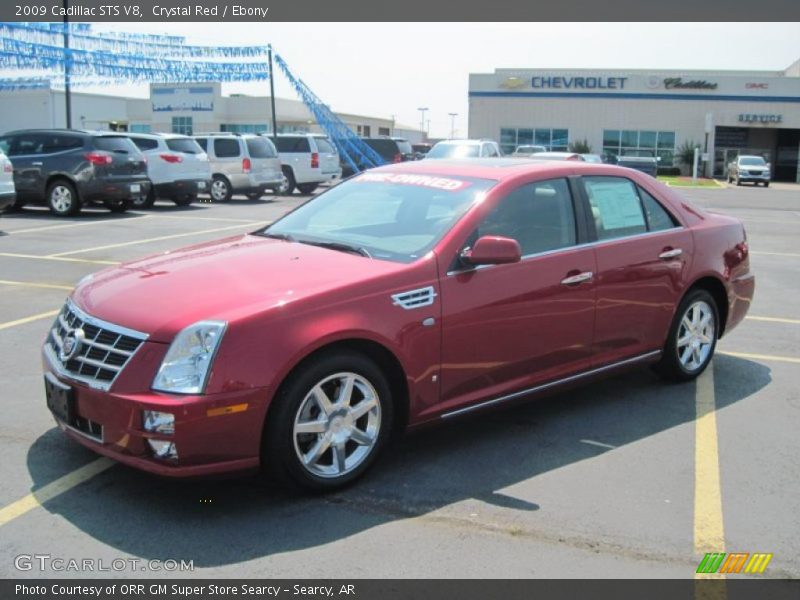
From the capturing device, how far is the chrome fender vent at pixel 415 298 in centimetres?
410

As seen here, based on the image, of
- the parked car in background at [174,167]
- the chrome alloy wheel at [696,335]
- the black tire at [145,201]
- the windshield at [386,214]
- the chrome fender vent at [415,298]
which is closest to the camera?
the chrome fender vent at [415,298]

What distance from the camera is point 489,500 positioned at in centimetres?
396

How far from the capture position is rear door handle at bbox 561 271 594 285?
4.87 meters

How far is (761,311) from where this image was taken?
8570mm

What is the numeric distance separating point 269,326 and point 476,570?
1384 mm

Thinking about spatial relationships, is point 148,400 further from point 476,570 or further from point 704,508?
point 704,508

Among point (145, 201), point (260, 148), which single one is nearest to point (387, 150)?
point (260, 148)

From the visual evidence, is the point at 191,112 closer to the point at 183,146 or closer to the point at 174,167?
the point at 183,146

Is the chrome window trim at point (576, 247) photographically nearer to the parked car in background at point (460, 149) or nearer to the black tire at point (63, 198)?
the black tire at point (63, 198)

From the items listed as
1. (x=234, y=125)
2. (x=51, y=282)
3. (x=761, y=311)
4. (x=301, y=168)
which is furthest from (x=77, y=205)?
(x=234, y=125)

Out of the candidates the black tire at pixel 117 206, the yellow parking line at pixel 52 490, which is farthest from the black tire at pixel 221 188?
the yellow parking line at pixel 52 490

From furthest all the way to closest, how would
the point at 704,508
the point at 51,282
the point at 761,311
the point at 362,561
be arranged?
the point at 51,282 → the point at 761,311 → the point at 704,508 → the point at 362,561

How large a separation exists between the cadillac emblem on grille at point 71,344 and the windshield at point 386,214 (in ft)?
4.74
